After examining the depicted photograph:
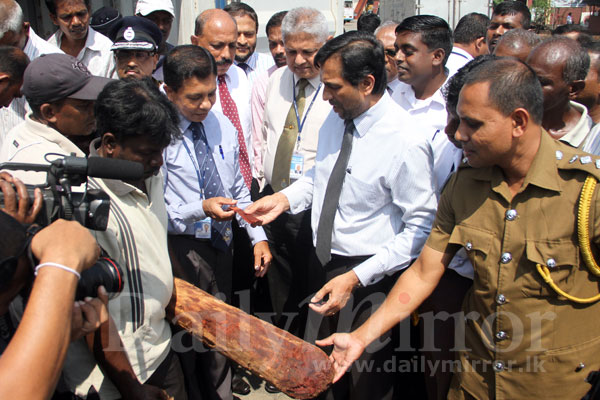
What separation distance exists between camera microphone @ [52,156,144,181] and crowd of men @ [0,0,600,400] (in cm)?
16

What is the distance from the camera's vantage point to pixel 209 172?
3.07 metres

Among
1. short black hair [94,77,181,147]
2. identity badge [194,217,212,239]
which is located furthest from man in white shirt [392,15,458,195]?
short black hair [94,77,181,147]

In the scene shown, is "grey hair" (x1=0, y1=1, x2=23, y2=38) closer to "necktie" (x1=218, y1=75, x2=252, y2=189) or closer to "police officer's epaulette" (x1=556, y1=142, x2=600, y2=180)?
"necktie" (x1=218, y1=75, x2=252, y2=189)

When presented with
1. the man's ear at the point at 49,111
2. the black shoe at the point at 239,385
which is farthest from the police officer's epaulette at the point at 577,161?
the black shoe at the point at 239,385

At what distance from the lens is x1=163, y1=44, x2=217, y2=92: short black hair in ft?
9.93

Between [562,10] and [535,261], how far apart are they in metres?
34.2

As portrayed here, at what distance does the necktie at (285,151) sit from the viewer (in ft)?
11.9

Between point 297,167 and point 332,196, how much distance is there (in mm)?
859

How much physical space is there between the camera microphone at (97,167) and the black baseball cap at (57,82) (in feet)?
2.88

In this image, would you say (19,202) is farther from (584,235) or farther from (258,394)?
(258,394)

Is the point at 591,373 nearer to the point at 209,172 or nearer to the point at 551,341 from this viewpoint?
the point at 551,341

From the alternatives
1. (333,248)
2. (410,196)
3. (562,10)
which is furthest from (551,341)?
(562,10)

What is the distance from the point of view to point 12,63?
9.22 feet

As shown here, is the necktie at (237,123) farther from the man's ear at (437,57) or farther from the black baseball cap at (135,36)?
the man's ear at (437,57)
